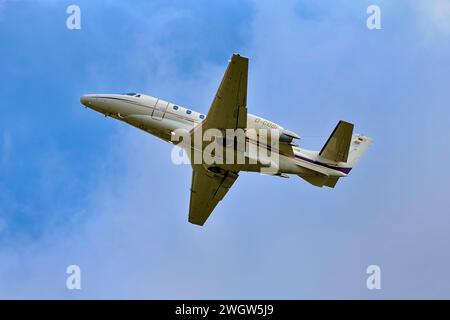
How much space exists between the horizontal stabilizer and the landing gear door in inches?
473

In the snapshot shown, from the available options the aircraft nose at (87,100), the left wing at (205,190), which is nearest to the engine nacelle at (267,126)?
the left wing at (205,190)

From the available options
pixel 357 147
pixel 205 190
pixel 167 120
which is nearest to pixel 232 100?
pixel 167 120

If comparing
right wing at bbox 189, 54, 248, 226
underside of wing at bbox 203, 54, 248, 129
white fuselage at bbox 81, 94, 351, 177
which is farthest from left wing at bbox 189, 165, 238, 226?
underside of wing at bbox 203, 54, 248, 129

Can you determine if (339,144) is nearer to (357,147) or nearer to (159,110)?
(357,147)

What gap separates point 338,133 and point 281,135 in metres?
4.03

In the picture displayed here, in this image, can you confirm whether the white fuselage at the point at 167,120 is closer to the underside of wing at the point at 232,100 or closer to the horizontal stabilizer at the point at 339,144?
the horizontal stabilizer at the point at 339,144

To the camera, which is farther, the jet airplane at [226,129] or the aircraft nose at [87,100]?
the aircraft nose at [87,100]

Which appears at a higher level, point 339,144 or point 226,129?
point 226,129

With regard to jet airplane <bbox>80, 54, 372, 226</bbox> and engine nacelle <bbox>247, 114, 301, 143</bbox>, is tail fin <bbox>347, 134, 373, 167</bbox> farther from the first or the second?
engine nacelle <bbox>247, 114, 301, 143</bbox>

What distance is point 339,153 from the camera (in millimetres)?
55344

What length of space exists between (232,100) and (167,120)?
714 cm

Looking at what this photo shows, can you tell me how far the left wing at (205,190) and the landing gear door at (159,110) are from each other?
4.73 m

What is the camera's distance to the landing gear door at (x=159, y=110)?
56.9 metres

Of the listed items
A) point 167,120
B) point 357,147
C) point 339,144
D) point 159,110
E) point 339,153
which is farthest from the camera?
point 357,147
